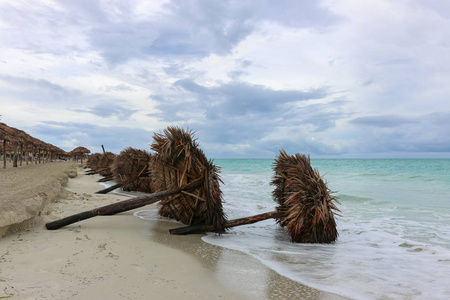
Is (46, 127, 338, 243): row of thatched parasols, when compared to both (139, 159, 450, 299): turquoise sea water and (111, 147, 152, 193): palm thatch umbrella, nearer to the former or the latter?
(139, 159, 450, 299): turquoise sea water

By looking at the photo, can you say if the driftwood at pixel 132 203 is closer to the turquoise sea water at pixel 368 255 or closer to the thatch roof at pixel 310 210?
the turquoise sea water at pixel 368 255

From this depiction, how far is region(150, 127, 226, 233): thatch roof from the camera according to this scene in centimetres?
589

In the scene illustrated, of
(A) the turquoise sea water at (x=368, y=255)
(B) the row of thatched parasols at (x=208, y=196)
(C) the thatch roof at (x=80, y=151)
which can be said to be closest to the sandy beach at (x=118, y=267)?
(A) the turquoise sea water at (x=368, y=255)

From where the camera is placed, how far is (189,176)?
249 inches

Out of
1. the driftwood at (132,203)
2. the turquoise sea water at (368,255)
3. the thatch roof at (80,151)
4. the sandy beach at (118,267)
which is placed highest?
the thatch roof at (80,151)

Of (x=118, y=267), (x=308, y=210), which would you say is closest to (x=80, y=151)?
(x=308, y=210)

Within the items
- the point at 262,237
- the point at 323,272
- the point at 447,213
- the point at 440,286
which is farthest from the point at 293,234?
the point at 447,213

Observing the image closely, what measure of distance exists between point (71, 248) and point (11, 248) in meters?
0.73

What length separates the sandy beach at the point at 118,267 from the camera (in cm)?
292

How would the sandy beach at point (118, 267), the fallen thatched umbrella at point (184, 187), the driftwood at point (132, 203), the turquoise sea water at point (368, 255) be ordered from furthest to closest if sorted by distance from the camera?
1. the fallen thatched umbrella at point (184, 187)
2. the driftwood at point (132, 203)
3. the turquoise sea water at point (368, 255)
4. the sandy beach at point (118, 267)

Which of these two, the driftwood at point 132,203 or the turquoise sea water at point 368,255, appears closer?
the turquoise sea water at point 368,255

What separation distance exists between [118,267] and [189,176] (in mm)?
2952

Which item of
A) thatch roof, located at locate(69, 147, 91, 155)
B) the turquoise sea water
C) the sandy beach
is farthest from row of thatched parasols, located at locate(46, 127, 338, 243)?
thatch roof, located at locate(69, 147, 91, 155)

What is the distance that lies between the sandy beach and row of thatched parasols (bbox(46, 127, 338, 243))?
650 mm
